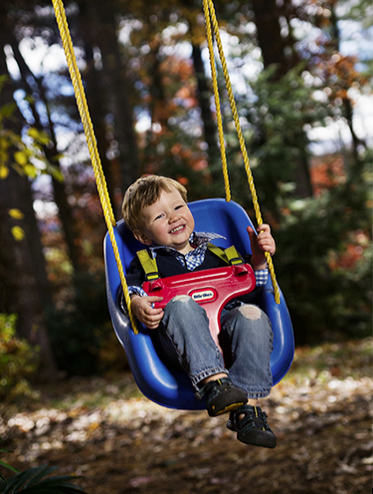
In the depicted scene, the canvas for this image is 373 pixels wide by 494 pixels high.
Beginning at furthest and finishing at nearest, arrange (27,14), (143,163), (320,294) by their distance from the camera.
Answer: (27,14) → (143,163) → (320,294)

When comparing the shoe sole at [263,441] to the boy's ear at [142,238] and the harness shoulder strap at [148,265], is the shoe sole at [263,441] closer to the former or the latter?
the harness shoulder strap at [148,265]

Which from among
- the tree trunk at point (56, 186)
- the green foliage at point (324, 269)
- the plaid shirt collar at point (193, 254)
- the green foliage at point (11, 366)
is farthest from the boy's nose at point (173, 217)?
the tree trunk at point (56, 186)

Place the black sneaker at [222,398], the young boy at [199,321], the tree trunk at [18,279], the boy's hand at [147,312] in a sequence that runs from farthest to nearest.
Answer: the tree trunk at [18,279], the boy's hand at [147,312], the young boy at [199,321], the black sneaker at [222,398]

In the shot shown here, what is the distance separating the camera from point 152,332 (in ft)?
6.86

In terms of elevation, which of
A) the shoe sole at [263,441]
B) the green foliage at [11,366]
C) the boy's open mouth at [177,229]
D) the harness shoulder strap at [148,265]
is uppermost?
the boy's open mouth at [177,229]

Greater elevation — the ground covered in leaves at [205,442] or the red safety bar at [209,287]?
the red safety bar at [209,287]

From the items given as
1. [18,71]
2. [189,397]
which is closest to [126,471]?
[189,397]

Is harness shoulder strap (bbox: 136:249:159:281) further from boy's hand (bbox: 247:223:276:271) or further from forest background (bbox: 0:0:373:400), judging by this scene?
forest background (bbox: 0:0:373:400)

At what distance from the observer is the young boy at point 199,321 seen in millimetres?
1778

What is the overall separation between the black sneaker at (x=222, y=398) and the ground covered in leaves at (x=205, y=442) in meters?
1.77

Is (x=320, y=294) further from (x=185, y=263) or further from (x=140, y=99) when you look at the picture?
(x=140, y=99)

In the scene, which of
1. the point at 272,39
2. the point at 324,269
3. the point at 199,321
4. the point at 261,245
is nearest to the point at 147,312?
the point at 199,321

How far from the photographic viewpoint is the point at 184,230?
2098 millimetres

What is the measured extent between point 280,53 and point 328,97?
264cm
